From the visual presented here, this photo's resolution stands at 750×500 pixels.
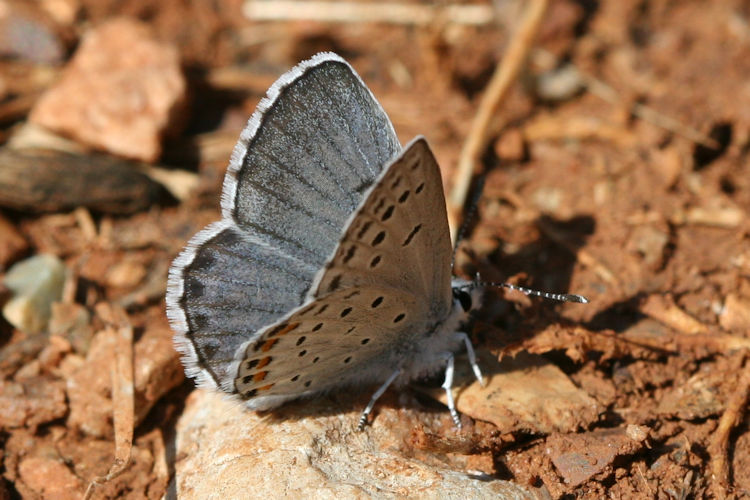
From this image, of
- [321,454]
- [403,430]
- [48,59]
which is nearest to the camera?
[321,454]

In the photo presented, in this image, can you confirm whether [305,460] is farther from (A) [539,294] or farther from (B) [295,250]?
(A) [539,294]

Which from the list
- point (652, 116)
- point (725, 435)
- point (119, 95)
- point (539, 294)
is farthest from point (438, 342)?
point (119, 95)

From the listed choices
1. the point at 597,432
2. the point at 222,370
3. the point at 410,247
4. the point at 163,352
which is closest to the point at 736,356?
the point at 597,432

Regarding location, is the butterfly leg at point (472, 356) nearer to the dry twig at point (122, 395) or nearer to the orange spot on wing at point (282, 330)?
the orange spot on wing at point (282, 330)

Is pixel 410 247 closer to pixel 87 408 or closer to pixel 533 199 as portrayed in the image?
pixel 87 408

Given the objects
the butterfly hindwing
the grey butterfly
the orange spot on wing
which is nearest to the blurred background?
the butterfly hindwing
